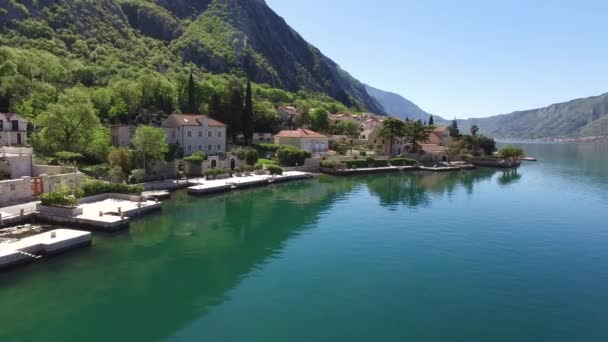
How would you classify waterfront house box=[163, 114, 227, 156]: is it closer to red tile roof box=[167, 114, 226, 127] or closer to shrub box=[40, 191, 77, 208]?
red tile roof box=[167, 114, 226, 127]

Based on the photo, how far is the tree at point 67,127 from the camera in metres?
51.0

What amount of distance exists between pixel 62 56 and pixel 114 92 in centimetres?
4663

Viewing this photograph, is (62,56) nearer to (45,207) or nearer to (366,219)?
(45,207)

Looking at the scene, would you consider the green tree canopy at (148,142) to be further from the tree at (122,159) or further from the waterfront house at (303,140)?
the waterfront house at (303,140)

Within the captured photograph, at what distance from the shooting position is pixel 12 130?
2071 inches

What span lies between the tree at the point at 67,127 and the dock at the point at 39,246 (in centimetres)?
2749

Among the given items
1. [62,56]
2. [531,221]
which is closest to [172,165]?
[531,221]

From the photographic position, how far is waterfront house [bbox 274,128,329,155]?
84.0m

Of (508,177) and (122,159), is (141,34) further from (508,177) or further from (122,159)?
(508,177)

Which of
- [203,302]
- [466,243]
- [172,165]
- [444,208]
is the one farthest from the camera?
[172,165]

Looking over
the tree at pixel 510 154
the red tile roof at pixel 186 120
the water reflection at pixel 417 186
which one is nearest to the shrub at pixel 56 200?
the red tile roof at pixel 186 120

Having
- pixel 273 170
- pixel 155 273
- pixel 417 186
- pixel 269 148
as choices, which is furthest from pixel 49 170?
pixel 417 186

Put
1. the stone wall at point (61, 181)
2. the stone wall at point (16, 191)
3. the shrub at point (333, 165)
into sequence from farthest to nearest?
the shrub at point (333, 165), the stone wall at point (61, 181), the stone wall at point (16, 191)

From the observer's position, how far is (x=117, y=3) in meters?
164
